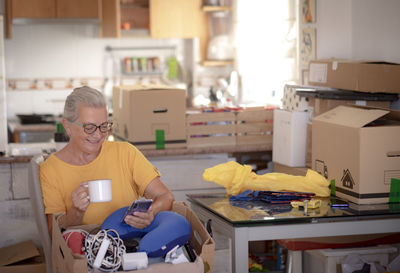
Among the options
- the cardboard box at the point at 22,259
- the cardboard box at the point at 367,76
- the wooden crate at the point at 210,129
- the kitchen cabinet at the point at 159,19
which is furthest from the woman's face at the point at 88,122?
the kitchen cabinet at the point at 159,19

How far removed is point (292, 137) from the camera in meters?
3.87

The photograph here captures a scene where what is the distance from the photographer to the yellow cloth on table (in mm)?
3082

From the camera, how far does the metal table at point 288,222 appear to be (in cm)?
258

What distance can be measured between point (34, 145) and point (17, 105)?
2.91m

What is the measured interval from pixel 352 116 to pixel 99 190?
1290 millimetres

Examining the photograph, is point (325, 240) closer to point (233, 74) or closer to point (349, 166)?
point (349, 166)

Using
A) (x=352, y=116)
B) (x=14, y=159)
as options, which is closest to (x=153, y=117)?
(x=14, y=159)

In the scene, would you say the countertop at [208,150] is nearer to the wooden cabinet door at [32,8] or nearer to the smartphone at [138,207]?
the smartphone at [138,207]

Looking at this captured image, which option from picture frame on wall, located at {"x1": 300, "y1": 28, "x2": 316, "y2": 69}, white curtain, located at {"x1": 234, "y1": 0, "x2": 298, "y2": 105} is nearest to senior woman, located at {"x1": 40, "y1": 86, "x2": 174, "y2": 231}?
picture frame on wall, located at {"x1": 300, "y1": 28, "x2": 316, "y2": 69}

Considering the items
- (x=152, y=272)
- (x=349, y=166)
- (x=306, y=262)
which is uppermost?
(x=349, y=166)

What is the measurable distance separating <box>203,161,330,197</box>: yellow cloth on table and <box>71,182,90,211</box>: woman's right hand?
2.33ft

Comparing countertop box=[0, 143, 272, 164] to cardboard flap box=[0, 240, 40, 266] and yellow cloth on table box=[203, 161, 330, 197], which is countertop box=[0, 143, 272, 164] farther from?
yellow cloth on table box=[203, 161, 330, 197]

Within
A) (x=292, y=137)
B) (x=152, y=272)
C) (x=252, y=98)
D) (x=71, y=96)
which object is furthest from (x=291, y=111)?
(x=252, y=98)

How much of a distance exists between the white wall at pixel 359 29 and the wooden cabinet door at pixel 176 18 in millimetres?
2868
